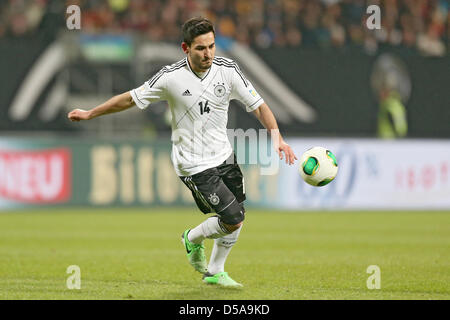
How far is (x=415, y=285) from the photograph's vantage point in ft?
25.0

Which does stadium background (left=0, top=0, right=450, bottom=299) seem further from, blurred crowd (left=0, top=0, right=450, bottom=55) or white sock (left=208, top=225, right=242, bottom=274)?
white sock (left=208, top=225, right=242, bottom=274)

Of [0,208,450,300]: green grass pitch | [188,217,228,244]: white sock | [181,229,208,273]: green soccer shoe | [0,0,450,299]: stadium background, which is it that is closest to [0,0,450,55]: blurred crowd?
[0,0,450,299]: stadium background

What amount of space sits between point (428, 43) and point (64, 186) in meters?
9.17

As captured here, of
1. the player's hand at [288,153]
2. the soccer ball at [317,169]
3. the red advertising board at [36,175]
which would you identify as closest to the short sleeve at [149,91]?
the player's hand at [288,153]

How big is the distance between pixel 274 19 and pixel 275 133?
13.0m

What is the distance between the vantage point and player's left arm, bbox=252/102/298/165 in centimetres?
697

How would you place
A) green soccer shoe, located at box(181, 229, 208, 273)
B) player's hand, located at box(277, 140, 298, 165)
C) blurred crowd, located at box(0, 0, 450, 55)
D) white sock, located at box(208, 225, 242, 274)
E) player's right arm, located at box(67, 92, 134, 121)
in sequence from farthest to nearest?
1. blurred crowd, located at box(0, 0, 450, 55)
2. green soccer shoe, located at box(181, 229, 208, 273)
3. white sock, located at box(208, 225, 242, 274)
4. player's right arm, located at box(67, 92, 134, 121)
5. player's hand, located at box(277, 140, 298, 165)

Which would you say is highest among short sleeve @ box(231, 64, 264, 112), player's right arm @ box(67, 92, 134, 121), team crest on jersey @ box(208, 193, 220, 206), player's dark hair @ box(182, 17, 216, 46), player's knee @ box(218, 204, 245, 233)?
player's dark hair @ box(182, 17, 216, 46)

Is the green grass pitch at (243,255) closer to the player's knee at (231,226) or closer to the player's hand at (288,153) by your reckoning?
the player's knee at (231,226)

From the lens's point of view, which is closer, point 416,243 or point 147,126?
point 416,243

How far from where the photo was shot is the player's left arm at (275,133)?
22.9 feet

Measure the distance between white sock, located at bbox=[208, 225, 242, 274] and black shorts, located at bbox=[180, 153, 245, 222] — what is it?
310mm
